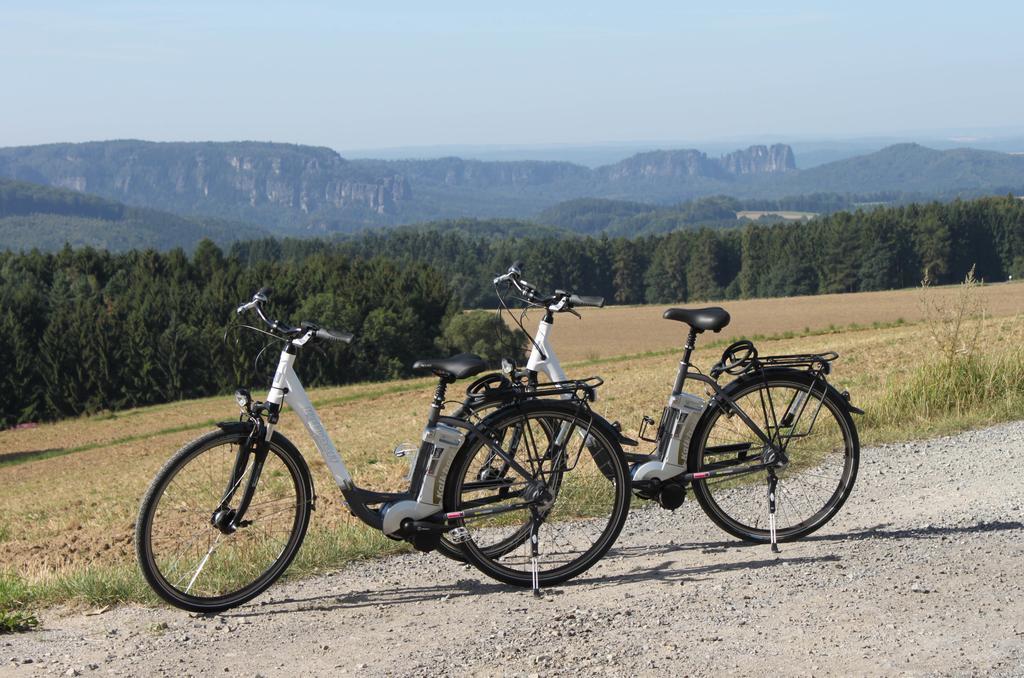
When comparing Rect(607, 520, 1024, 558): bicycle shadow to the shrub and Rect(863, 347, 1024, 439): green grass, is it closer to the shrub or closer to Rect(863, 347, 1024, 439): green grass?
Rect(863, 347, 1024, 439): green grass

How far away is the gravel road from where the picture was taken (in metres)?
4.12

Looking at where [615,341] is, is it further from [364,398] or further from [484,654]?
[484,654]

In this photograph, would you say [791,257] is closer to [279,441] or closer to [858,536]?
[858,536]

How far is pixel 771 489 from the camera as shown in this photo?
5.79 meters

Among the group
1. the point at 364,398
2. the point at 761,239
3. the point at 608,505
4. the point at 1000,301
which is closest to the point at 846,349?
the point at 364,398

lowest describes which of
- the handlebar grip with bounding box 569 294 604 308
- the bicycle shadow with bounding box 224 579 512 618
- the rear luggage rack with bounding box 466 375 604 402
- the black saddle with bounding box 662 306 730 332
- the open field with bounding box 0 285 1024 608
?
the open field with bounding box 0 285 1024 608

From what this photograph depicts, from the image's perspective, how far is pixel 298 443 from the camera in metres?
22.2

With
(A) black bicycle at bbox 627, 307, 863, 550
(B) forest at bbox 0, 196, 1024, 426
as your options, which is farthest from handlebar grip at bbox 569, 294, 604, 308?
(B) forest at bbox 0, 196, 1024, 426

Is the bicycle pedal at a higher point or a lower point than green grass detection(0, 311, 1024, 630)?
higher

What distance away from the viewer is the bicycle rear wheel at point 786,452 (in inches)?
227

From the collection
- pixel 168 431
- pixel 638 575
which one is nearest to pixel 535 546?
pixel 638 575

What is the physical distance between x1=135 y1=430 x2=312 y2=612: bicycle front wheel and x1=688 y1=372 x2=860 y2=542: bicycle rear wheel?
2.11 meters

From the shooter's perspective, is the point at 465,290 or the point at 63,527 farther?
the point at 465,290

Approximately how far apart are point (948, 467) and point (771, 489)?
2.31 meters
